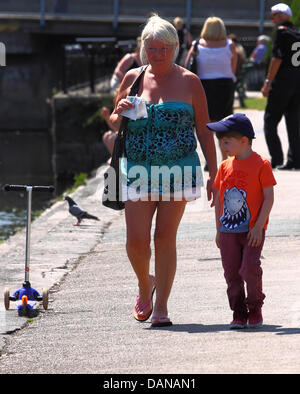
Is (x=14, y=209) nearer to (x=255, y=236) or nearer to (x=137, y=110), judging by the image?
(x=137, y=110)

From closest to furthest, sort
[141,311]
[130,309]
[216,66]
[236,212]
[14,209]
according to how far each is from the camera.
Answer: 1. [236,212]
2. [141,311]
3. [130,309]
4. [216,66]
5. [14,209]

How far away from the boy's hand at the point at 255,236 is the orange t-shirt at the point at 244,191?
74 millimetres

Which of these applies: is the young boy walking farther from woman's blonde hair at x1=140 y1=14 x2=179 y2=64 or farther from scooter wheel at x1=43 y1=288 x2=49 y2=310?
scooter wheel at x1=43 y1=288 x2=49 y2=310

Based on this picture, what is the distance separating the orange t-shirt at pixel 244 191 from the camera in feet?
19.3

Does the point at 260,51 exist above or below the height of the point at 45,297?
below

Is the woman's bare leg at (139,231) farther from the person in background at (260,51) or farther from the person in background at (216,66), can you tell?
the person in background at (260,51)

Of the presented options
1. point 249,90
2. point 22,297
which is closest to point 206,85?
point 22,297

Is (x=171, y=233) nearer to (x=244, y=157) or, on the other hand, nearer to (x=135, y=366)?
(x=244, y=157)

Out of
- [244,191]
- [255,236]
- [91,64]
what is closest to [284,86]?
[244,191]

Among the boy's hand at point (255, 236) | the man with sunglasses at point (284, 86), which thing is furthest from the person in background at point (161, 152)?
the man with sunglasses at point (284, 86)

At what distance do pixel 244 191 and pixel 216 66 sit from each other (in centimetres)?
611

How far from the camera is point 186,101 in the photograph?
20.4 ft

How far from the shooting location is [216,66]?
11.9 m

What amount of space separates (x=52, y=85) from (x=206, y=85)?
27430 millimetres
